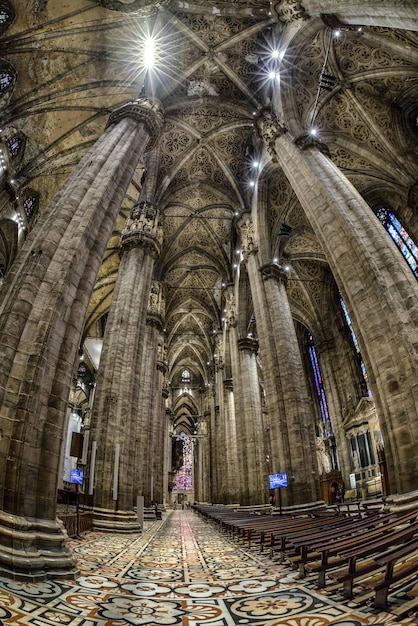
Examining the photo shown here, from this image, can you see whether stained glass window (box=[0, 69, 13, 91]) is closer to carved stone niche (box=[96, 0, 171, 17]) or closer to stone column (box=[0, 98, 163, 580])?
carved stone niche (box=[96, 0, 171, 17])

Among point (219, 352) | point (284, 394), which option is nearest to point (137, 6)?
point (284, 394)

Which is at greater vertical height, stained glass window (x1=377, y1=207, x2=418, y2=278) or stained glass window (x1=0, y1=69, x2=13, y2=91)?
stained glass window (x1=0, y1=69, x2=13, y2=91)

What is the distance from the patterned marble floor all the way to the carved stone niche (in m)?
17.5

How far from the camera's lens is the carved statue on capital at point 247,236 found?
662 inches

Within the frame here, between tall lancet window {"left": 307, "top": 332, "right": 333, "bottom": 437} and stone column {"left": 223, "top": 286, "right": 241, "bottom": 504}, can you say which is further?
tall lancet window {"left": 307, "top": 332, "right": 333, "bottom": 437}

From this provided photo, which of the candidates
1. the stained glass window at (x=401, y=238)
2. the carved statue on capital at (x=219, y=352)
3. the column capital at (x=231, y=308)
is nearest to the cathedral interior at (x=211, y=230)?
the stained glass window at (x=401, y=238)

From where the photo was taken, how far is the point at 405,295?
22.4 ft

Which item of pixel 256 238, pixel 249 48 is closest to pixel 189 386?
pixel 256 238

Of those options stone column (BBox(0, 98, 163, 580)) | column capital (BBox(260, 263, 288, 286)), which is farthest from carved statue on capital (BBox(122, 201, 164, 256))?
stone column (BBox(0, 98, 163, 580))

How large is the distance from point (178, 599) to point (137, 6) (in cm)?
1812

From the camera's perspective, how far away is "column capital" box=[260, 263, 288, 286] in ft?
49.9

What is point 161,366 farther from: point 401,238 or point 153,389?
point 401,238

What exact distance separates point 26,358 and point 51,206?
3.64 metres

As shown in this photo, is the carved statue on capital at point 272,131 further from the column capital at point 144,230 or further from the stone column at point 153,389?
the stone column at point 153,389
